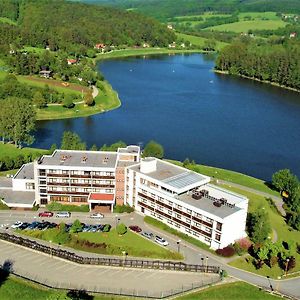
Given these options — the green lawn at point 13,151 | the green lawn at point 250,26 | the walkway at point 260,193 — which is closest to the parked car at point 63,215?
the green lawn at point 13,151

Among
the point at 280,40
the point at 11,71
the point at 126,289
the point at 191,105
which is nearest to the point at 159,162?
the point at 126,289

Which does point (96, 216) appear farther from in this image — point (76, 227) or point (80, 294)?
point (80, 294)

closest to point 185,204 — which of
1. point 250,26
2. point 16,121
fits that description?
point 16,121

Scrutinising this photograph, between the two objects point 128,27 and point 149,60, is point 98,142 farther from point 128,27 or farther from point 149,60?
point 128,27

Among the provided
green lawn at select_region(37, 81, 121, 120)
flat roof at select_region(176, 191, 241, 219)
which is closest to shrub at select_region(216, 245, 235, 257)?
flat roof at select_region(176, 191, 241, 219)

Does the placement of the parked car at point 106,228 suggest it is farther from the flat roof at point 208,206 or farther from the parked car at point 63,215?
the flat roof at point 208,206

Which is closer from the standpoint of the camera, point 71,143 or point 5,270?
point 5,270
